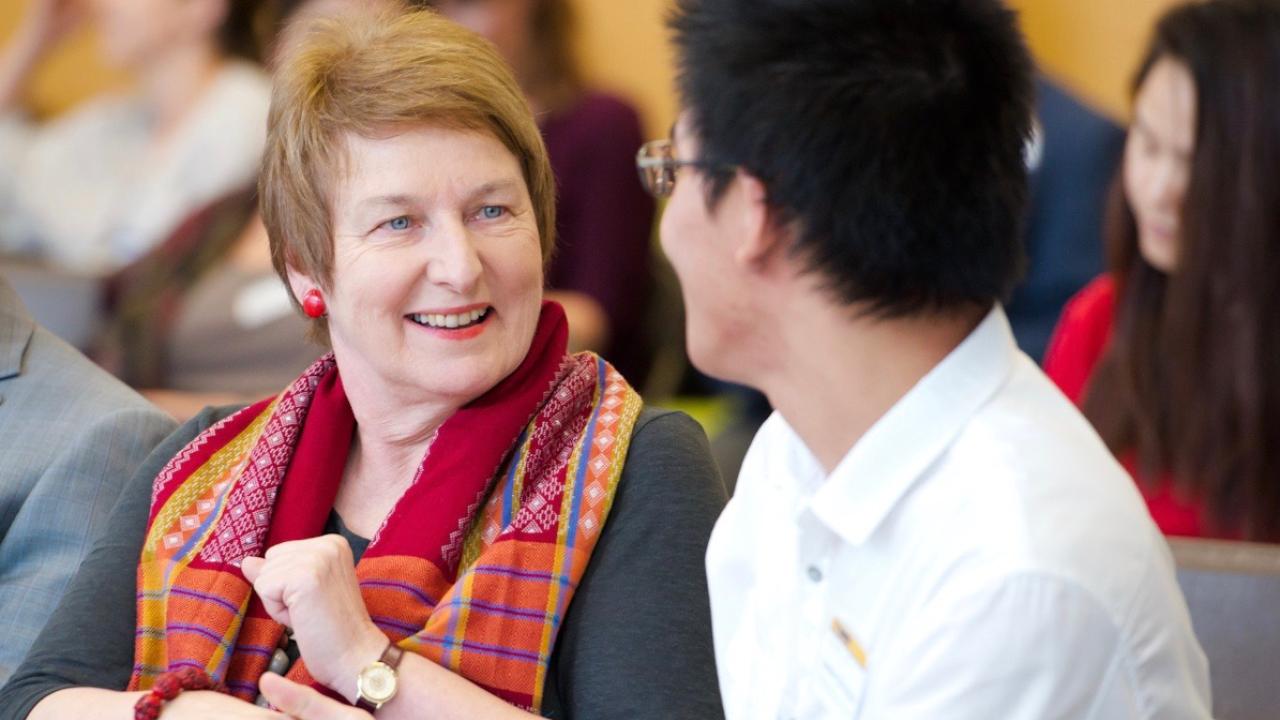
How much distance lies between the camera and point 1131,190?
111 inches

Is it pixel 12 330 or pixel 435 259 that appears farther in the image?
pixel 12 330

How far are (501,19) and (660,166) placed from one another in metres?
2.50

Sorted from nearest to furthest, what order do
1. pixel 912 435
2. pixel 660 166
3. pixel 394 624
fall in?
pixel 912 435 < pixel 660 166 < pixel 394 624

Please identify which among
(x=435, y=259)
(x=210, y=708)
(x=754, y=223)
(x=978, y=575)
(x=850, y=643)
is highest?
(x=754, y=223)

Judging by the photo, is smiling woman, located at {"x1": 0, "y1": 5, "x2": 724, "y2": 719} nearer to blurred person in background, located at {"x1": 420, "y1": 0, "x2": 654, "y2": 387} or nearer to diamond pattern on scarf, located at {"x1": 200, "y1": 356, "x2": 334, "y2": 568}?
diamond pattern on scarf, located at {"x1": 200, "y1": 356, "x2": 334, "y2": 568}

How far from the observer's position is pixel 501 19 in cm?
386

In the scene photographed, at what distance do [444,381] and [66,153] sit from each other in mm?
3170

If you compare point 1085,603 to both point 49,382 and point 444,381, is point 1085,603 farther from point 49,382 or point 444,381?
point 49,382

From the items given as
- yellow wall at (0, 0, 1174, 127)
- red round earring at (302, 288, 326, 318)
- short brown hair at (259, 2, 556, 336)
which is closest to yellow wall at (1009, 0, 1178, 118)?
yellow wall at (0, 0, 1174, 127)

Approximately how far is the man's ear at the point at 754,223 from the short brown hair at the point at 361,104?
1.70 feet

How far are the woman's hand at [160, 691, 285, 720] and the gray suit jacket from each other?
1.12 ft

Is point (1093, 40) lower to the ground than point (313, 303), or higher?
lower

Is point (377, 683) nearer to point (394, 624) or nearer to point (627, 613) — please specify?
point (394, 624)

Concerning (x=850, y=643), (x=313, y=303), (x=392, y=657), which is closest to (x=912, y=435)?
(x=850, y=643)
